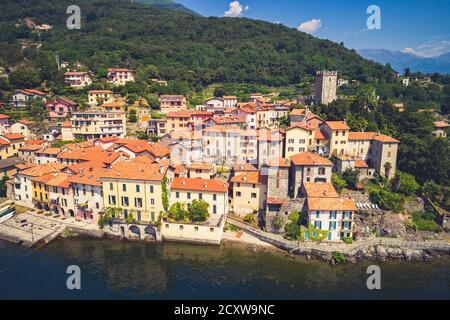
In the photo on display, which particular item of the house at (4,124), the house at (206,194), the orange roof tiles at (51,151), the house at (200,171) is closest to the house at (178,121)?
the house at (200,171)

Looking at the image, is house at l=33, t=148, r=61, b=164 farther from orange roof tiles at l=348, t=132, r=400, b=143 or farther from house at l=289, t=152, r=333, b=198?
orange roof tiles at l=348, t=132, r=400, b=143

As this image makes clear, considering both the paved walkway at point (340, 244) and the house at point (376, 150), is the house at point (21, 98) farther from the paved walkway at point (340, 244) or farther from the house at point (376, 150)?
the house at point (376, 150)

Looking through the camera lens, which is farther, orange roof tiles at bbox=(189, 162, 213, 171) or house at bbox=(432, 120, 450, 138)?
house at bbox=(432, 120, 450, 138)

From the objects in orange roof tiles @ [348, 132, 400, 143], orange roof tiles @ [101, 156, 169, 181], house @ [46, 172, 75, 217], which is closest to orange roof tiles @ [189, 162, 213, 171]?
orange roof tiles @ [101, 156, 169, 181]

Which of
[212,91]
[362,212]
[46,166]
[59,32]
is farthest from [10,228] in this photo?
[59,32]

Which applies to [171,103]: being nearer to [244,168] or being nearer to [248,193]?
[244,168]

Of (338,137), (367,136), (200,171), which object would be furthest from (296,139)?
(200,171)

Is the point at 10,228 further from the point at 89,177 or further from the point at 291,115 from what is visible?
the point at 291,115
